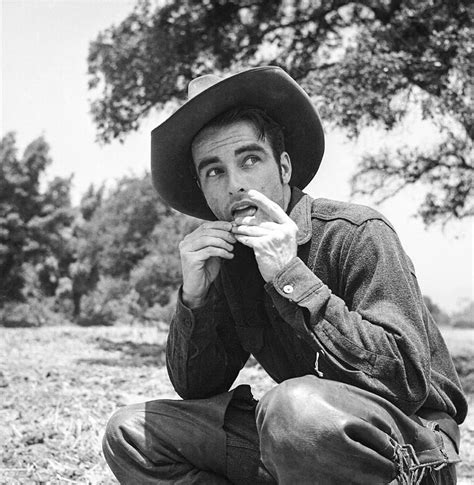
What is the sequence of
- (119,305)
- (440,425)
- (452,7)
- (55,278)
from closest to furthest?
(440,425), (452,7), (119,305), (55,278)

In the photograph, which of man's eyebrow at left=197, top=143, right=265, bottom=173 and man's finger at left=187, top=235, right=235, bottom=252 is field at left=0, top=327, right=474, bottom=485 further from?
man's eyebrow at left=197, top=143, right=265, bottom=173

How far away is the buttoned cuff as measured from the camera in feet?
6.64

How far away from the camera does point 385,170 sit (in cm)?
1005

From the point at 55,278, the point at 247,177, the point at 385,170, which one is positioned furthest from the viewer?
the point at 55,278

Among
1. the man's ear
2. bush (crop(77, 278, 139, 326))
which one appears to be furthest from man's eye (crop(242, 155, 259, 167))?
bush (crop(77, 278, 139, 326))

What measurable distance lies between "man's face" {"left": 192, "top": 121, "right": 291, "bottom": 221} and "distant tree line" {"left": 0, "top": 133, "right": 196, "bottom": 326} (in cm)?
1877

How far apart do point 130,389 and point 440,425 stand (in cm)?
471

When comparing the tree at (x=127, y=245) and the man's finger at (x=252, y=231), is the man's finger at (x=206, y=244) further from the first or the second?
the tree at (x=127, y=245)

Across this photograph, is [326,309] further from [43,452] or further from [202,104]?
[43,452]

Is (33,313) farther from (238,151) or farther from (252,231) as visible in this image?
(252,231)

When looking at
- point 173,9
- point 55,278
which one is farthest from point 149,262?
point 55,278

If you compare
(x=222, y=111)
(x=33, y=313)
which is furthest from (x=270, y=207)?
(x=33, y=313)

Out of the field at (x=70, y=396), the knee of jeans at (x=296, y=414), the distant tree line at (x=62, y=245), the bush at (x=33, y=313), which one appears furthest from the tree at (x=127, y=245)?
the knee of jeans at (x=296, y=414)

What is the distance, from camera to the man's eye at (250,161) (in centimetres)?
238
